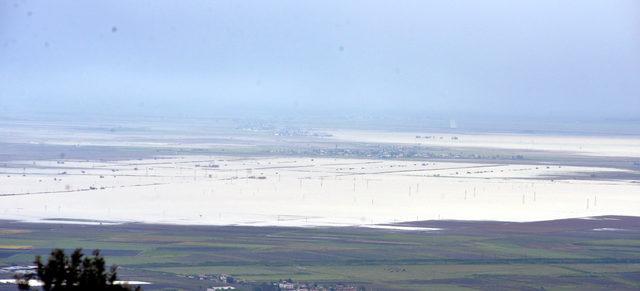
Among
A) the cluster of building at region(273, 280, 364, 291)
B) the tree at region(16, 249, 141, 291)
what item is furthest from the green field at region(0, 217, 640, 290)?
the tree at region(16, 249, 141, 291)

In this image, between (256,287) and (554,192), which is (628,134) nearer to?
(554,192)

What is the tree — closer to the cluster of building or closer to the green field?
the green field

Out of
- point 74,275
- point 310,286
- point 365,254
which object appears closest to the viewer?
point 74,275

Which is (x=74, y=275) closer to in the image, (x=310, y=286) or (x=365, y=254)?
(x=310, y=286)

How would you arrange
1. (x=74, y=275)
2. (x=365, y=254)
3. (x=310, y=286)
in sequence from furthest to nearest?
(x=365, y=254), (x=310, y=286), (x=74, y=275)

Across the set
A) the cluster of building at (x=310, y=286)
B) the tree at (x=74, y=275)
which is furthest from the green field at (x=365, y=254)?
the tree at (x=74, y=275)

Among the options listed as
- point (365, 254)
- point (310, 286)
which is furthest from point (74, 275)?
point (365, 254)

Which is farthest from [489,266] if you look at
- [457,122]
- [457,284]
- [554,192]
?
[457,122]

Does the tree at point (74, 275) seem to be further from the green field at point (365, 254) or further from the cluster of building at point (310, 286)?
the cluster of building at point (310, 286)

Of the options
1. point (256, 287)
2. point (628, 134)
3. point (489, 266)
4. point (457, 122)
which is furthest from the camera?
point (457, 122)
